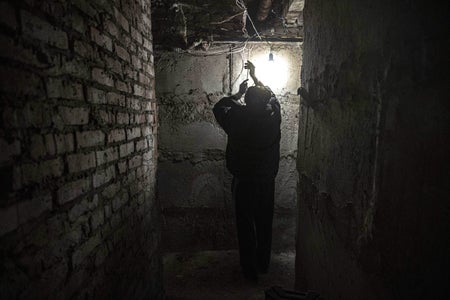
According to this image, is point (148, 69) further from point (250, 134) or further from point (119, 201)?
point (250, 134)

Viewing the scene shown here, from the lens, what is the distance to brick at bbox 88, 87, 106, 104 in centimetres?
133

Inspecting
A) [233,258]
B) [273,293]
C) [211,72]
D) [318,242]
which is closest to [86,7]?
[273,293]

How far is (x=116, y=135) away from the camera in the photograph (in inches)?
63.7

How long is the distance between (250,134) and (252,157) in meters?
0.28

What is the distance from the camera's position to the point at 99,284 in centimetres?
144

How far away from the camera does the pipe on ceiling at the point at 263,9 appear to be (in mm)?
3062

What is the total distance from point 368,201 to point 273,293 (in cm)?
78

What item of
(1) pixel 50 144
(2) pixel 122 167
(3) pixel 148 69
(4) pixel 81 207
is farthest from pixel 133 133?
(1) pixel 50 144

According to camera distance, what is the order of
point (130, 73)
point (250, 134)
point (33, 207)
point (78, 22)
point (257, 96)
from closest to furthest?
point (33, 207) < point (78, 22) < point (130, 73) < point (257, 96) < point (250, 134)

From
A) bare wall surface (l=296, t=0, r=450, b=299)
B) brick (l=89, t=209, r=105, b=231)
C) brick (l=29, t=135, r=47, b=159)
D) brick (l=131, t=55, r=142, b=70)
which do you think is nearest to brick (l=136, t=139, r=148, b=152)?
brick (l=131, t=55, r=142, b=70)

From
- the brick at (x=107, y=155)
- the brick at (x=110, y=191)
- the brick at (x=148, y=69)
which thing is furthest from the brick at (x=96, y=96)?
the brick at (x=148, y=69)

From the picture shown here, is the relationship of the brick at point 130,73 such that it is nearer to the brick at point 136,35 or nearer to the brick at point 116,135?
the brick at point 136,35

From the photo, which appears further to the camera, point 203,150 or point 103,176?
point 203,150

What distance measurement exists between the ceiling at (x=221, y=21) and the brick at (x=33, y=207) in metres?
2.75
